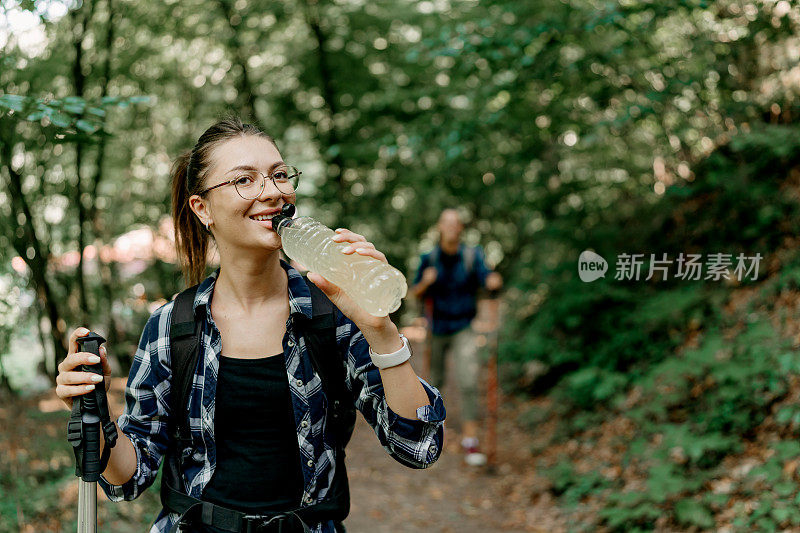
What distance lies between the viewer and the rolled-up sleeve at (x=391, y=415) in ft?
6.36

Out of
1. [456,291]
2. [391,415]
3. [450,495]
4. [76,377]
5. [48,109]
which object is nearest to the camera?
[76,377]

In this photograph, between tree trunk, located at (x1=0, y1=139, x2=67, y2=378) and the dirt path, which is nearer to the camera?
tree trunk, located at (x1=0, y1=139, x2=67, y2=378)

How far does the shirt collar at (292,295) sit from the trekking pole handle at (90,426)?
38 cm

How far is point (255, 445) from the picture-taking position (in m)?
2.06

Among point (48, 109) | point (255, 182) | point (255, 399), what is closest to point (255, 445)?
point (255, 399)

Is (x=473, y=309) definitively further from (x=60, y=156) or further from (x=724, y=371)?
(x=60, y=156)

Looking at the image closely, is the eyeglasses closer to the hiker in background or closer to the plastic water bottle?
the plastic water bottle

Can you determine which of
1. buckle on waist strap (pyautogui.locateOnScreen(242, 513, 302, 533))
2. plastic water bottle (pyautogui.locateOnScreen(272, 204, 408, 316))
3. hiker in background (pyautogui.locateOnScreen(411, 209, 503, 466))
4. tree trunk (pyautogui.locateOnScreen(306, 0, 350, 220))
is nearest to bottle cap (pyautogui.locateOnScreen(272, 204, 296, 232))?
plastic water bottle (pyautogui.locateOnScreen(272, 204, 408, 316))

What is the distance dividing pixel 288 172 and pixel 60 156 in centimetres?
667

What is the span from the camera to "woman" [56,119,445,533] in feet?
6.46

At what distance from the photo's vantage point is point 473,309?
7.21m

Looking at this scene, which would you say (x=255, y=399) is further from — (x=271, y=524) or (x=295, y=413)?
(x=271, y=524)

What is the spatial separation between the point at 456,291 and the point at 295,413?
5.18 m

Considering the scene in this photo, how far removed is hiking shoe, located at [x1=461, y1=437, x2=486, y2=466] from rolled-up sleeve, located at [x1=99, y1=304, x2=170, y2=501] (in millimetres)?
5660
